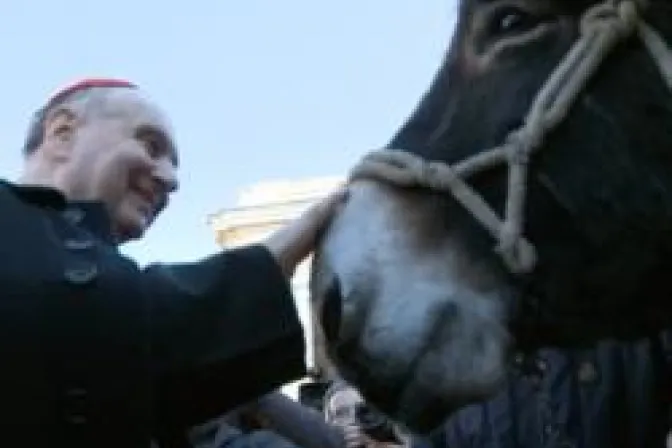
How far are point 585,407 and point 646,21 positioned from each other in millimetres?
839

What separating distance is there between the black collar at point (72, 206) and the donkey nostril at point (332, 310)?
16.1 inches

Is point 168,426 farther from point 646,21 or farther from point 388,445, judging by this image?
point 388,445

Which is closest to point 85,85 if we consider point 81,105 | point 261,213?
point 81,105

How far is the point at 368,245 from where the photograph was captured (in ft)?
8.68

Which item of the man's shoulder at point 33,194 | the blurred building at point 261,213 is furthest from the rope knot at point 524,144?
the blurred building at point 261,213

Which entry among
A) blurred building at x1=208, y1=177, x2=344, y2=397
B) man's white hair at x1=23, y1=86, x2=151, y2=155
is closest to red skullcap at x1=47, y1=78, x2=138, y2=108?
man's white hair at x1=23, y1=86, x2=151, y2=155

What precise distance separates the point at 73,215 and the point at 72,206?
4 cm

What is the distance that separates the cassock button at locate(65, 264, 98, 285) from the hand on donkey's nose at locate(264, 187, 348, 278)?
331 mm

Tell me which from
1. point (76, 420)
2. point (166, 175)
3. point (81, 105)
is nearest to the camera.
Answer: point (76, 420)

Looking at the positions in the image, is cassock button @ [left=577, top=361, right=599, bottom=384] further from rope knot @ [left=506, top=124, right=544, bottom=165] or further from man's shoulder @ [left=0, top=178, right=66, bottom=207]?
man's shoulder @ [left=0, top=178, right=66, bottom=207]

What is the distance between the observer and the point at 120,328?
2.59 meters

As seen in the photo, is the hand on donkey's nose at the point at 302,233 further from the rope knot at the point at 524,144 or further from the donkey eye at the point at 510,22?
the donkey eye at the point at 510,22

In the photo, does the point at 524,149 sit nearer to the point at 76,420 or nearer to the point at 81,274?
the point at 81,274

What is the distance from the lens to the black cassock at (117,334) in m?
2.55
